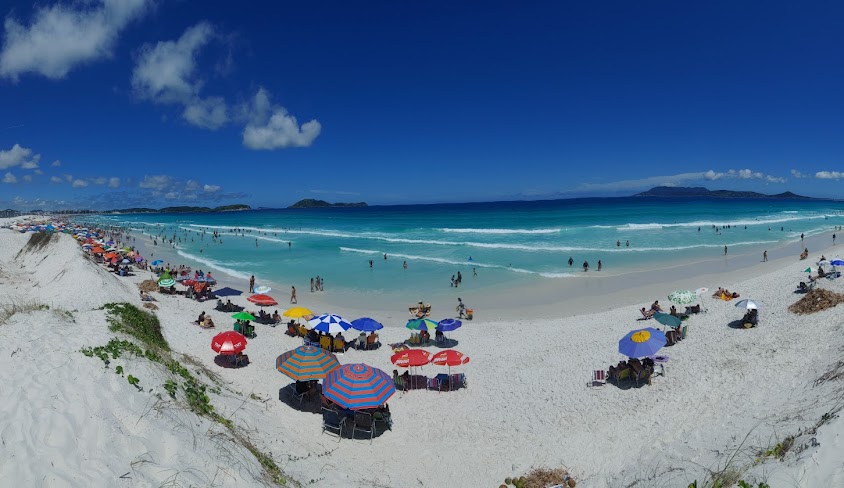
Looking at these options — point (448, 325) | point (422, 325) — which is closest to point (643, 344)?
point (448, 325)

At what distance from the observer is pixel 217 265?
40.4 meters

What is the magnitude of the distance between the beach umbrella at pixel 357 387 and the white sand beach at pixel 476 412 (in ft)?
2.93

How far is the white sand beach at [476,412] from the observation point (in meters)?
5.14

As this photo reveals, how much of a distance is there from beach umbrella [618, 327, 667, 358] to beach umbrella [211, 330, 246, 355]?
38.0 feet

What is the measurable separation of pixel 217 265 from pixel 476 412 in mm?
35467

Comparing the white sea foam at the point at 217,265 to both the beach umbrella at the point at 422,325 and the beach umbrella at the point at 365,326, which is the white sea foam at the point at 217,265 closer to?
the beach umbrella at the point at 365,326

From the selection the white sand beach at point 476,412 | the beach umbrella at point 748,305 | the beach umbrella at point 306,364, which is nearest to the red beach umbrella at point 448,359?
the white sand beach at point 476,412

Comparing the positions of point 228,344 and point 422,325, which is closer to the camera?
point 228,344

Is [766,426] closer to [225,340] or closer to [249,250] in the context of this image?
[225,340]

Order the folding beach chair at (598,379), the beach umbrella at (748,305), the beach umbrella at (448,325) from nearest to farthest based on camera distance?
the folding beach chair at (598,379) → the beach umbrella at (748,305) → the beach umbrella at (448,325)

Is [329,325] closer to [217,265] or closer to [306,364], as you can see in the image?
[306,364]

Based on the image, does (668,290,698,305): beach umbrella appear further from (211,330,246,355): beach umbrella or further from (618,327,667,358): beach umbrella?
(211,330,246,355): beach umbrella

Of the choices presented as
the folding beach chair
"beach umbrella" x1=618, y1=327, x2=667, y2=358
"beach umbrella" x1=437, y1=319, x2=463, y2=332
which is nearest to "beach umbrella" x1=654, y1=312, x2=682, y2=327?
"beach umbrella" x1=618, y1=327, x2=667, y2=358

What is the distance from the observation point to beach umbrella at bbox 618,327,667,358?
40.1 feet
